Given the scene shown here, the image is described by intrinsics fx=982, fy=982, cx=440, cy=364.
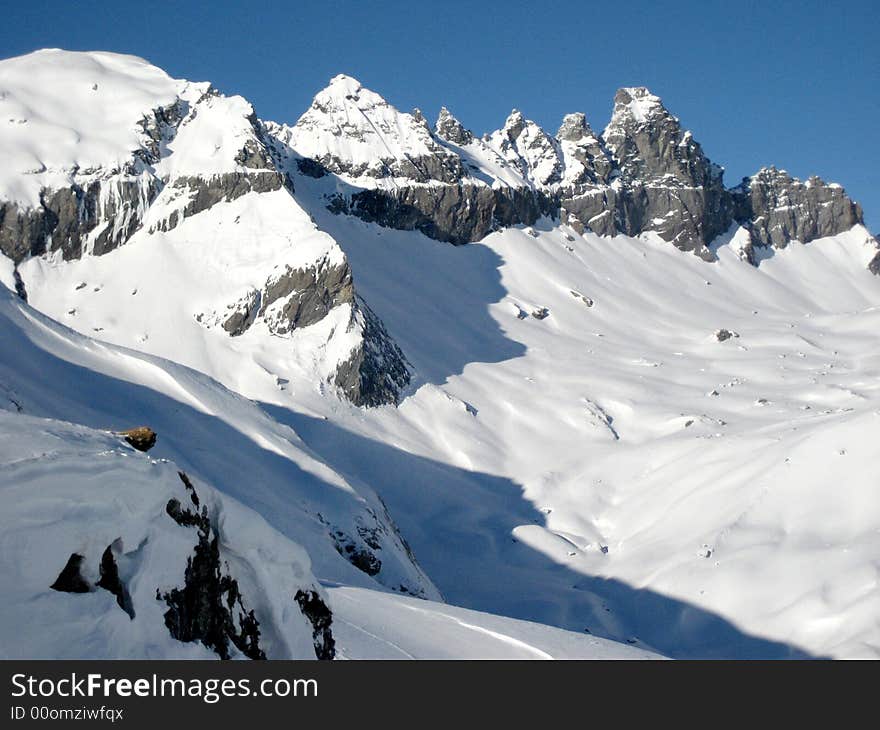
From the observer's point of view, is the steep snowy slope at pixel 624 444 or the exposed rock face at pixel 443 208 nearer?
the steep snowy slope at pixel 624 444

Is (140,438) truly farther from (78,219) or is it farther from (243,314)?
(78,219)

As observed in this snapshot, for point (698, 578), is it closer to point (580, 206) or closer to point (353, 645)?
point (353, 645)

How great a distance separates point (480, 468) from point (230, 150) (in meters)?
51.0

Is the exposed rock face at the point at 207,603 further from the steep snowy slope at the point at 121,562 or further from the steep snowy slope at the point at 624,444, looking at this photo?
the steep snowy slope at the point at 624,444

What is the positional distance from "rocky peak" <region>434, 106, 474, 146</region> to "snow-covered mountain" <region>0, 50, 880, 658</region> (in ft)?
2.78

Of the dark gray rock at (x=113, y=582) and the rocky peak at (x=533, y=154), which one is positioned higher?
the rocky peak at (x=533, y=154)

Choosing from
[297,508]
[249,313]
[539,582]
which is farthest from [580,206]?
[297,508]

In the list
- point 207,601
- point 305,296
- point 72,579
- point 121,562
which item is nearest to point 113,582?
point 121,562

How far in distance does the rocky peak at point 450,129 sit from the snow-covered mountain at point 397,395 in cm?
85

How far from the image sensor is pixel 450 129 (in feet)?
612

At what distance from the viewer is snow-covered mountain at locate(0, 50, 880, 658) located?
1437cm

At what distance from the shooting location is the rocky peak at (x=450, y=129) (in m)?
186

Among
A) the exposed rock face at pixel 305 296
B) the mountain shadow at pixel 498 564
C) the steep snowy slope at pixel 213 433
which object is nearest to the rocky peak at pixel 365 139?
the exposed rock face at pixel 305 296

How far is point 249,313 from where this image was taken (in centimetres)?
10094
